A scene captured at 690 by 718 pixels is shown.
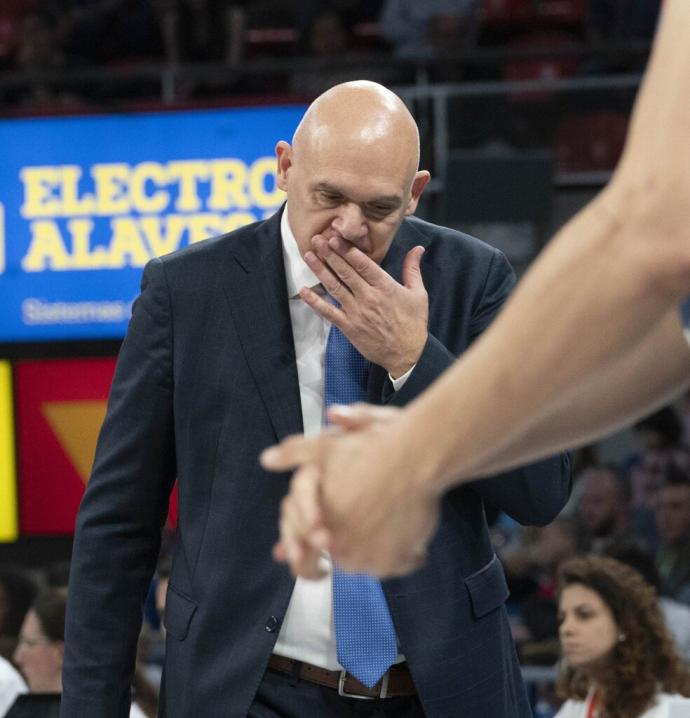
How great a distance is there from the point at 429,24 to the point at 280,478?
6.88 meters

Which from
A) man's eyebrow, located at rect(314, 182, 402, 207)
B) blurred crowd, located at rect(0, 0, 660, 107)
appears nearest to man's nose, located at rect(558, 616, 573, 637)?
man's eyebrow, located at rect(314, 182, 402, 207)

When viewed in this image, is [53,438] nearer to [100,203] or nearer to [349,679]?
[100,203]

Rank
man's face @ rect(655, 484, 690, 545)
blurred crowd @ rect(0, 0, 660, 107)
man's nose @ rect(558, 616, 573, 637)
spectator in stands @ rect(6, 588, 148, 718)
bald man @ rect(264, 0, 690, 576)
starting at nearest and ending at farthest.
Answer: bald man @ rect(264, 0, 690, 576) < man's nose @ rect(558, 616, 573, 637) < spectator in stands @ rect(6, 588, 148, 718) < man's face @ rect(655, 484, 690, 545) < blurred crowd @ rect(0, 0, 660, 107)

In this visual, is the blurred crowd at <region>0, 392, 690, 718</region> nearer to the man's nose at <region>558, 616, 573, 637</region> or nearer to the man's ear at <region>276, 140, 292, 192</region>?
the man's nose at <region>558, 616, 573, 637</region>

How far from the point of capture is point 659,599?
600cm

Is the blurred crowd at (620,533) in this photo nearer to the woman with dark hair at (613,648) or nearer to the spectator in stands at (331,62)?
the woman with dark hair at (613,648)

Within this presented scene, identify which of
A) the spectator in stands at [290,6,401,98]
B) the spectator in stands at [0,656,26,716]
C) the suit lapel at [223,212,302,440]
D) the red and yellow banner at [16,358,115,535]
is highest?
the spectator in stands at [290,6,401,98]

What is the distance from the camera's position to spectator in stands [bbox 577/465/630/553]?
700 centimetres

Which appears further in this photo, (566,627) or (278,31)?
(278,31)

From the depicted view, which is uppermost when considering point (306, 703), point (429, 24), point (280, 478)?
point (429, 24)

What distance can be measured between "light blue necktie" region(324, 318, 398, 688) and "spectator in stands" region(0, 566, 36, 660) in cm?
422

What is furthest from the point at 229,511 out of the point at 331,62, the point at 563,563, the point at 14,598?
the point at 331,62

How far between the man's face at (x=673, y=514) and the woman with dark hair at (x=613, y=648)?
2.08 meters

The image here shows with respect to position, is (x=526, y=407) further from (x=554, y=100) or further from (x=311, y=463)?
(x=554, y=100)
